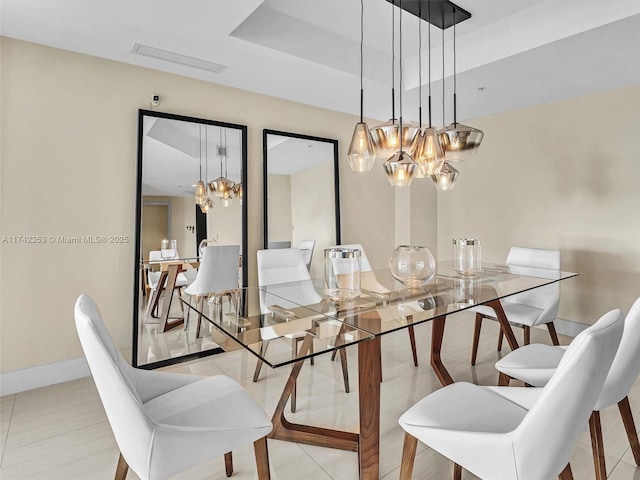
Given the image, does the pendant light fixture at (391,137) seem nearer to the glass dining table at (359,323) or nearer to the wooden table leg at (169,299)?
the glass dining table at (359,323)

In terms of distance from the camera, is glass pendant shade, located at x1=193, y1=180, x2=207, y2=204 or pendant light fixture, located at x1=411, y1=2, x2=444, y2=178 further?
glass pendant shade, located at x1=193, y1=180, x2=207, y2=204

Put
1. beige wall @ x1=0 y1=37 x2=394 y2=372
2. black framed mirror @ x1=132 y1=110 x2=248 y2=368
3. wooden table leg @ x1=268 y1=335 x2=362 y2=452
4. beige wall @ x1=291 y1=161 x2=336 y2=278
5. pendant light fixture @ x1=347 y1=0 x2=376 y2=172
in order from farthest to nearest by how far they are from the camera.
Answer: beige wall @ x1=291 y1=161 x2=336 y2=278
black framed mirror @ x1=132 y1=110 x2=248 y2=368
beige wall @ x1=0 y1=37 x2=394 y2=372
pendant light fixture @ x1=347 y1=0 x2=376 y2=172
wooden table leg @ x1=268 y1=335 x2=362 y2=452

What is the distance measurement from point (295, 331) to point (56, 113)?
2.32 meters

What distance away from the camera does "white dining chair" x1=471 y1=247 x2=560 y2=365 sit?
274 cm

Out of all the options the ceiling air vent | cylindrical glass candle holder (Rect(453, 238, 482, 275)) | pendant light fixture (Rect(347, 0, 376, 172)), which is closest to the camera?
pendant light fixture (Rect(347, 0, 376, 172))

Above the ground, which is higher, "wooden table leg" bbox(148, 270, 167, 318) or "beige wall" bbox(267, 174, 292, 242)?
"beige wall" bbox(267, 174, 292, 242)

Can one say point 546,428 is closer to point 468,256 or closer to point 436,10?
point 468,256

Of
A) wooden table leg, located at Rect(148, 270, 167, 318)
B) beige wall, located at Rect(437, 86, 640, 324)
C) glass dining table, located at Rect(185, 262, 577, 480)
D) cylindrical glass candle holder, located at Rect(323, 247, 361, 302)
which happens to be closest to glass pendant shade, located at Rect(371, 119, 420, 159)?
cylindrical glass candle holder, located at Rect(323, 247, 361, 302)

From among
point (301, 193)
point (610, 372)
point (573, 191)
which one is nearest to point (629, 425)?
point (610, 372)

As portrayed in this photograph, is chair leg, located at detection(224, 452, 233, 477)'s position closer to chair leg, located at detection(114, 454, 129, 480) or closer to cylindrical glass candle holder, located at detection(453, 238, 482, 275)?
chair leg, located at detection(114, 454, 129, 480)

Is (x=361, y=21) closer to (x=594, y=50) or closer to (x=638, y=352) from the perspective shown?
(x=594, y=50)

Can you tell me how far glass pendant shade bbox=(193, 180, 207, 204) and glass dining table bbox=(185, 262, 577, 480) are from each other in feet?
3.71

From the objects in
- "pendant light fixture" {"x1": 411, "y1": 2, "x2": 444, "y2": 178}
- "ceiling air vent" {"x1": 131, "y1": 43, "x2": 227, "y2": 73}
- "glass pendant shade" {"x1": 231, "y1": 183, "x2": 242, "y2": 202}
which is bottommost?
"glass pendant shade" {"x1": 231, "y1": 183, "x2": 242, "y2": 202}

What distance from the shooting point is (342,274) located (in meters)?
1.92
